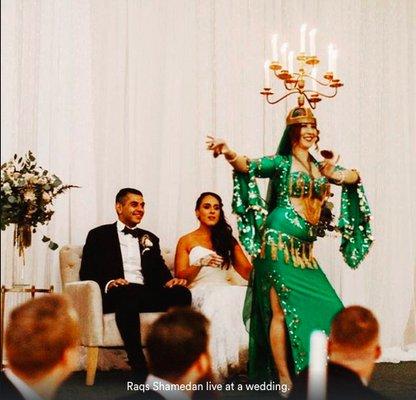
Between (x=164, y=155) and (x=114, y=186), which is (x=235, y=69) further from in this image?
(x=114, y=186)

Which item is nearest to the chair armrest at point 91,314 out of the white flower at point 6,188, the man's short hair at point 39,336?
the white flower at point 6,188

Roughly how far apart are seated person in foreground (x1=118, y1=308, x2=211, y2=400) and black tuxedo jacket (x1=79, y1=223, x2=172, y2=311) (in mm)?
2633

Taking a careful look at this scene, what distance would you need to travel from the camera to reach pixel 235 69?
5.53 metres

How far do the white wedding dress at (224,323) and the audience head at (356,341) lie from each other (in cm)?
229

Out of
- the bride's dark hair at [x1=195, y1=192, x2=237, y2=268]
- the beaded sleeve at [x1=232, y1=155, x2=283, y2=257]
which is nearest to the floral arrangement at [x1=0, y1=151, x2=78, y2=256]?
the bride's dark hair at [x1=195, y1=192, x2=237, y2=268]

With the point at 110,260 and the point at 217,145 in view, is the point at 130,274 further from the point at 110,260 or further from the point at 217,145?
the point at 217,145

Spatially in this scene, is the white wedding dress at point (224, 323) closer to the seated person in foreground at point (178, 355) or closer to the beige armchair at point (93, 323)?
the beige armchair at point (93, 323)

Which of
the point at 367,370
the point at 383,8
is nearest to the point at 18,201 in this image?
the point at 367,370

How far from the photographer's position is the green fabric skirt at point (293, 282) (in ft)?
12.0

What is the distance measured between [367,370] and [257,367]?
2161mm

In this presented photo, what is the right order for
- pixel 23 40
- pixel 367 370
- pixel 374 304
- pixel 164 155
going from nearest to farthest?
1. pixel 367 370
2. pixel 23 40
3. pixel 164 155
4. pixel 374 304

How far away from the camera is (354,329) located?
180 centimetres

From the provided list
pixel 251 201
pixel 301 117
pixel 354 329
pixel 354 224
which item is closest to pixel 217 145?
pixel 251 201

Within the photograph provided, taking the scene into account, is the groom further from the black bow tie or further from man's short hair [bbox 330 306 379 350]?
man's short hair [bbox 330 306 379 350]
